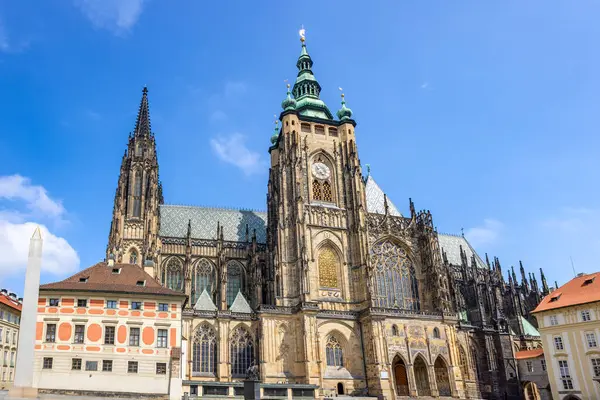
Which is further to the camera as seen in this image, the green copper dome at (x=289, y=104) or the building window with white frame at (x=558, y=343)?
the green copper dome at (x=289, y=104)

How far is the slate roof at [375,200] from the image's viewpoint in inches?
2749

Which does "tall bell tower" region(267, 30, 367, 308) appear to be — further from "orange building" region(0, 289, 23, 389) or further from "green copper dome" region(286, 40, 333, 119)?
"orange building" region(0, 289, 23, 389)

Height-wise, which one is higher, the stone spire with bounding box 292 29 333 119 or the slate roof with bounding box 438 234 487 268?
the stone spire with bounding box 292 29 333 119

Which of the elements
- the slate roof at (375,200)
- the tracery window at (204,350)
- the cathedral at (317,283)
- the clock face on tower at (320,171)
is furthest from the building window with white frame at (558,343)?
the tracery window at (204,350)

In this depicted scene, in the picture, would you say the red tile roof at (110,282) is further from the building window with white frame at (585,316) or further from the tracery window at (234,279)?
the building window with white frame at (585,316)

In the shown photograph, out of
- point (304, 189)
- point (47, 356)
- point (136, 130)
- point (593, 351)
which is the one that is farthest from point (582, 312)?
point (136, 130)

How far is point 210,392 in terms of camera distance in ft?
141

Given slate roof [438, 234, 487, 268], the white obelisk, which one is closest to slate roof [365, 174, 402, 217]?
slate roof [438, 234, 487, 268]

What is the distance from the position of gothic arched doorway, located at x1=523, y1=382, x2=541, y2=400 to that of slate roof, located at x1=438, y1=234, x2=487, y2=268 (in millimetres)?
19169

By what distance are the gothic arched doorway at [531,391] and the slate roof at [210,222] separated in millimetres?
34250

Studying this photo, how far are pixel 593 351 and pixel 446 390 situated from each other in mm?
14060

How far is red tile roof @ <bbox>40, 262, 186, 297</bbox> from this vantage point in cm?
4156

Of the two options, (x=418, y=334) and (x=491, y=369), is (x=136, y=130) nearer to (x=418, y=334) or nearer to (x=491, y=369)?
(x=418, y=334)

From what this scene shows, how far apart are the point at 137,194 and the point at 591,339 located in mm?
46472
